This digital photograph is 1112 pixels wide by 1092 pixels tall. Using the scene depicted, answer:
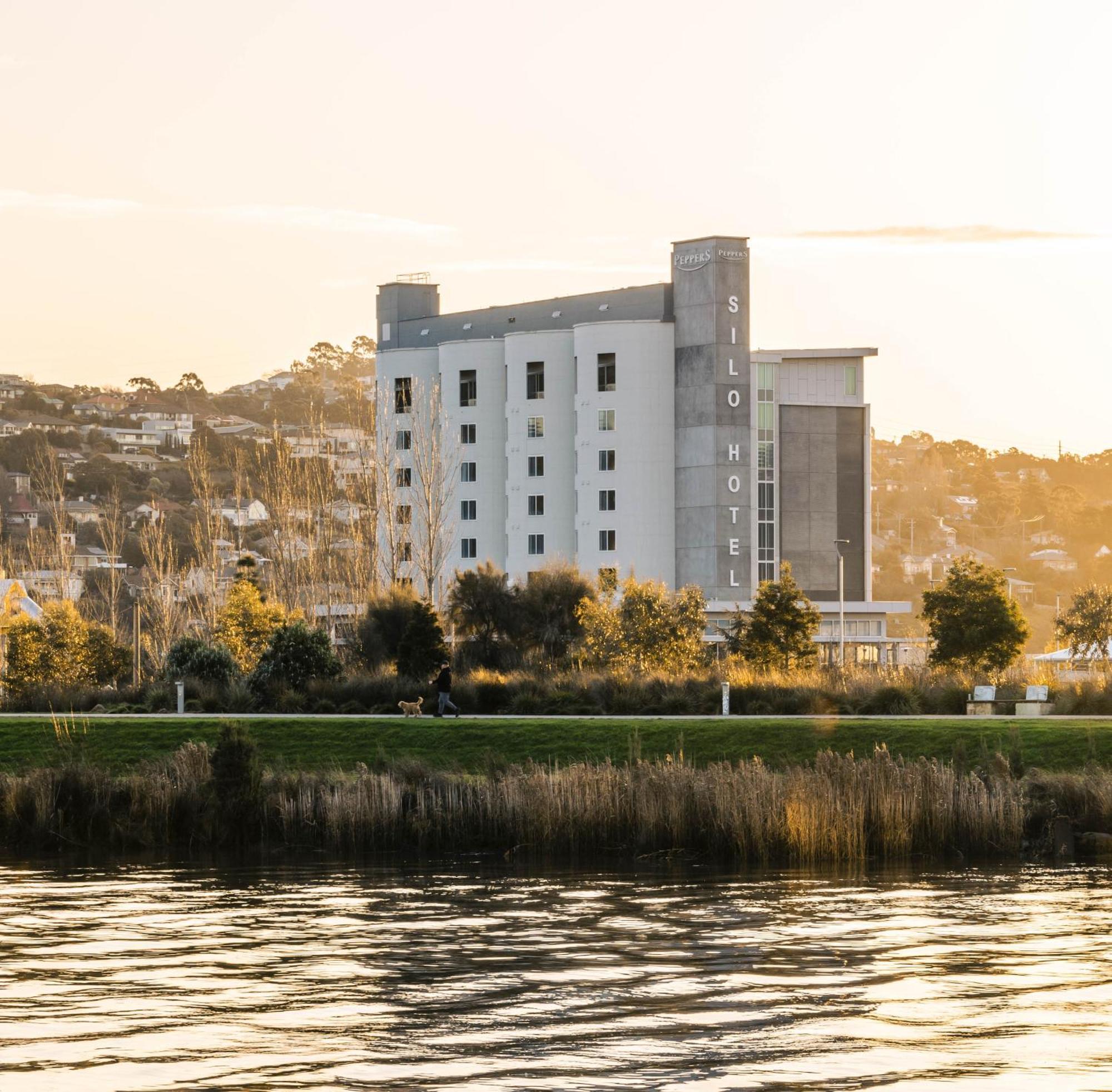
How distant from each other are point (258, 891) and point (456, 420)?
77005mm

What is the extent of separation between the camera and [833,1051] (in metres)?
15.8

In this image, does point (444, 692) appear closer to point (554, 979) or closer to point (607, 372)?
point (554, 979)

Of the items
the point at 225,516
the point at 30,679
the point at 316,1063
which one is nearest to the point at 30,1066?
the point at 316,1063

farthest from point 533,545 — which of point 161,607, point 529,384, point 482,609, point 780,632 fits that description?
point 780,632

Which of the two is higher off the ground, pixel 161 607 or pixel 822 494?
pixel 822 494

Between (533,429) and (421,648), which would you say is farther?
(533,429)

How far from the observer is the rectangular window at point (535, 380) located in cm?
9781

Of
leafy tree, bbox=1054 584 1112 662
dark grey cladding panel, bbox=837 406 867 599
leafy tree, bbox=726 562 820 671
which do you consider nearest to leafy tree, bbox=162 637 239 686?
leafy tree, bbox=726 562 820 671

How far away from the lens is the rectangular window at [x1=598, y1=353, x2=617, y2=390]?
94.7 m

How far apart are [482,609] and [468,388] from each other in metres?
39.2

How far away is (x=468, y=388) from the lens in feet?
333

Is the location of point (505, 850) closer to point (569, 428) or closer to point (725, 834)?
point (725, 834)

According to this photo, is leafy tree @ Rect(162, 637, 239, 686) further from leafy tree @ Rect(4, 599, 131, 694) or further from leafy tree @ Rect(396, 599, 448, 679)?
leafy tree @ Rect(4, 599, 131, 694)

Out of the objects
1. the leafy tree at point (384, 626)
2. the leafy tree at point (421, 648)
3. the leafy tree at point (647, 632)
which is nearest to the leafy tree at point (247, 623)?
the leafy tree at point (384, 626)
